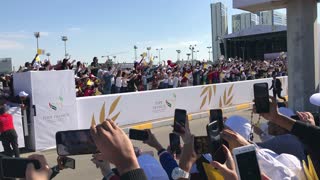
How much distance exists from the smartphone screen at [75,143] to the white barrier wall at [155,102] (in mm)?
10594

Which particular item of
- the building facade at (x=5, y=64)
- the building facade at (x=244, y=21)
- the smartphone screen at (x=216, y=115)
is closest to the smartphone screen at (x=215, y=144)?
the smartphone screen at (x=216, y=115)

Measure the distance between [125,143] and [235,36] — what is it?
66771mm

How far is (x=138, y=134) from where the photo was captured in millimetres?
3127

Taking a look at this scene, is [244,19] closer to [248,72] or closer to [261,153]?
[248,72]

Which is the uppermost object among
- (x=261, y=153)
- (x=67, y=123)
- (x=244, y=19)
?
(x=244, y=19)

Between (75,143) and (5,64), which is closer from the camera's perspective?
(75,143)

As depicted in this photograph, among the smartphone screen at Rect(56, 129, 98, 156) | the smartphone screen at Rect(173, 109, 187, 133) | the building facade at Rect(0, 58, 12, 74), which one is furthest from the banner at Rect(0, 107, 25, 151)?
the building facade at Rect(0, 58, 12, 74)

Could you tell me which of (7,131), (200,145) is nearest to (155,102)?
(7,131)

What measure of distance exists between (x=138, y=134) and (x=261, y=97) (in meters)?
0.92

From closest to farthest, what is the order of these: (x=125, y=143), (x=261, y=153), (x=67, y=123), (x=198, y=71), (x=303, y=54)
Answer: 1. (x=125, y=143)
2. (x=261, y=153)
3. (x=67, y=123)
4. (x=303, y=54)
5. (x=198, y=71)

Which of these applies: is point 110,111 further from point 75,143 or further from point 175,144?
Result: point 75,143

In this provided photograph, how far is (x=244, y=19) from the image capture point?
96.2 metres

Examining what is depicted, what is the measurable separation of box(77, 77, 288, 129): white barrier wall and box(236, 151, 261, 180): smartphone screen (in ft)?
36.6

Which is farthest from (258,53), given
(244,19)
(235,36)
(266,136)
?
(266,136)
